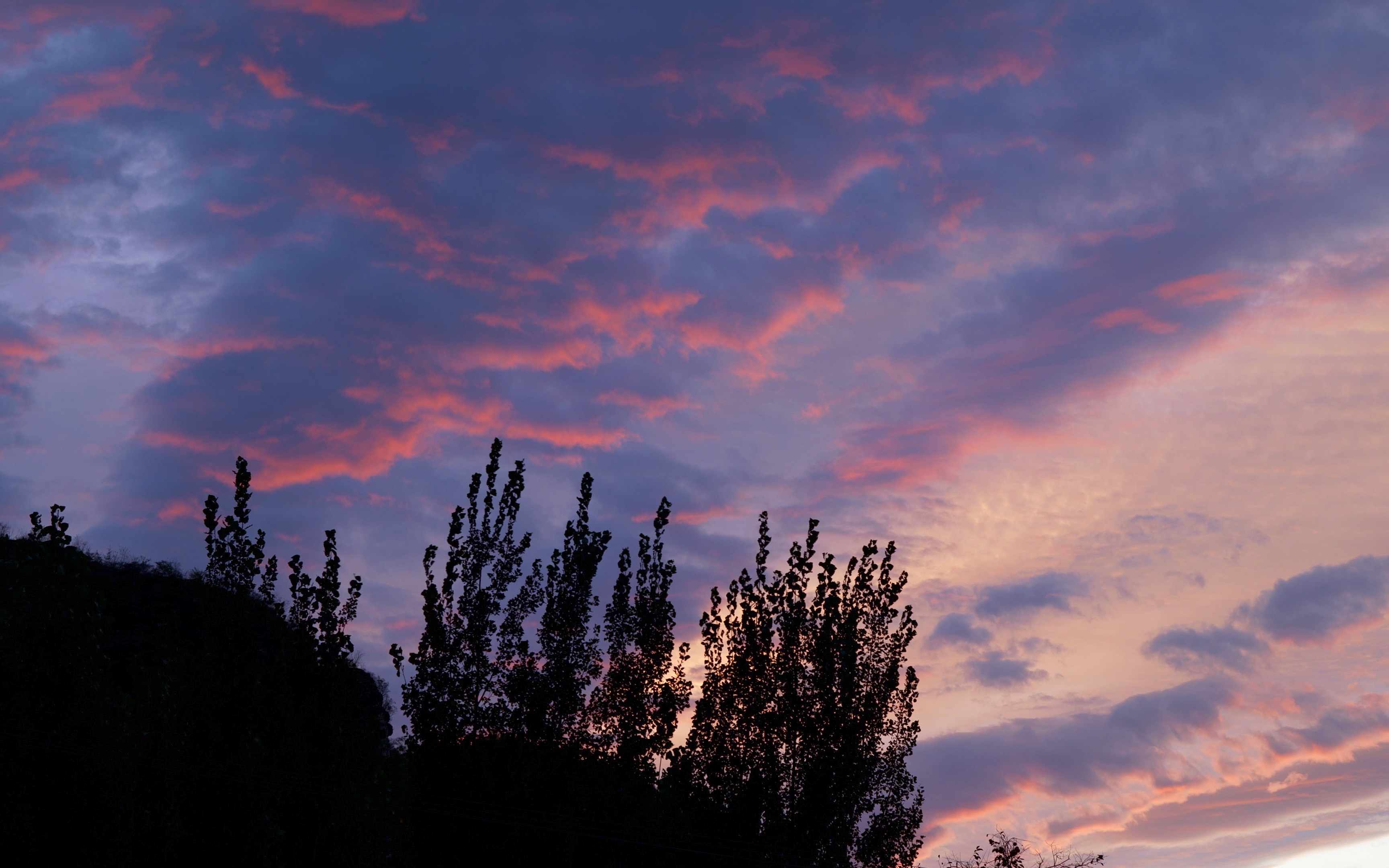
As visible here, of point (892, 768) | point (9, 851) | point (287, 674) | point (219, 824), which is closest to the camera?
point (9, 851)

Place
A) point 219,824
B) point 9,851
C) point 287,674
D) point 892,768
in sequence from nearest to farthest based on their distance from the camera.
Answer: point 9,851
point 219,824
point 287,674
point 892,768

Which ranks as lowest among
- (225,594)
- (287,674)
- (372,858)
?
(372,858)

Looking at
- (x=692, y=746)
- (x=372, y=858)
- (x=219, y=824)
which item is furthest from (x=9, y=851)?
(x=692, y=746)

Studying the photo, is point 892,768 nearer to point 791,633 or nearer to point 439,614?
point 791,633

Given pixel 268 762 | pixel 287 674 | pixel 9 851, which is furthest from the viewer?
pixel 287 674

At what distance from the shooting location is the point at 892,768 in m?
38.9

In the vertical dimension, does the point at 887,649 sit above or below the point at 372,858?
above

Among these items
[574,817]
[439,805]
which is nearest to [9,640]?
[439,805]

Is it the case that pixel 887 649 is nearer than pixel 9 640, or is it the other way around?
pixel 9 640

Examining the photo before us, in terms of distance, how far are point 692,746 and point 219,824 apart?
1781 cm

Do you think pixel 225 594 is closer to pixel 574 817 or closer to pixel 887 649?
pixel 574 817

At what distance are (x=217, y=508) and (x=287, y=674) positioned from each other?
5910 mm

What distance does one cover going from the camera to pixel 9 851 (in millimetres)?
24203

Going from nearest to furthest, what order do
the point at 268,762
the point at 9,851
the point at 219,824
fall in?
the point at 9,851
the point at 219,824
the point at 268,762
